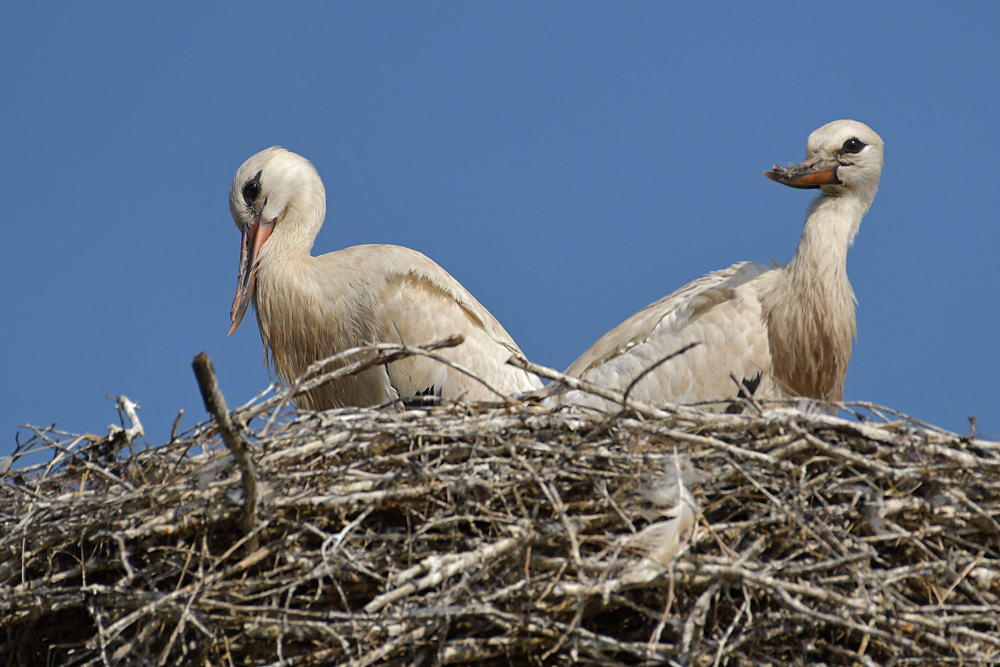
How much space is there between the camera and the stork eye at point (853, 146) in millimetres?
4414

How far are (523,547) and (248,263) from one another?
2.83 metres

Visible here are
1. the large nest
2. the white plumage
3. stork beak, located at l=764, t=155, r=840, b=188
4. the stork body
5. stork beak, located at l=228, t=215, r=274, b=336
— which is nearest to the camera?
the large nest

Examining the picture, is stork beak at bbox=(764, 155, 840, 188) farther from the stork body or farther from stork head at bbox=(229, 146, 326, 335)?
stork head at bbox=(229, 146, 326, 335)

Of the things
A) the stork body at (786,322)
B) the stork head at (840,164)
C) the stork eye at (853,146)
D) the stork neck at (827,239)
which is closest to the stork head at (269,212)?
the stork body at (786,322)

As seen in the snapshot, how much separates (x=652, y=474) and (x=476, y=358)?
2249 millimetres

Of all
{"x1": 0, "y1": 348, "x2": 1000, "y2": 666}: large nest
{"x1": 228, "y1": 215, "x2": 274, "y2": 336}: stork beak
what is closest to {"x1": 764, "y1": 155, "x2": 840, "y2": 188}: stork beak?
{"x1": 0, "y1": 348, "x2": 1000, "y2": 666}: large nest

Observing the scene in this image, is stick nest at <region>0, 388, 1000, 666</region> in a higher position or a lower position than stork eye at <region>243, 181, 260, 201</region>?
lower

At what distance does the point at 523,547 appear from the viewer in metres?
2.69

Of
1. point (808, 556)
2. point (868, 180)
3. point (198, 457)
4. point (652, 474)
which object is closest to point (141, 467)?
point (198, 457)

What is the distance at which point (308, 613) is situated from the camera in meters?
2.59

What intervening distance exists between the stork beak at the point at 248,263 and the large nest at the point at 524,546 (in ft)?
6.73

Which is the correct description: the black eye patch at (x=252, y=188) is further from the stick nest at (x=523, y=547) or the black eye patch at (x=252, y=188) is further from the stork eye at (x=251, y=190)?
the stick nest at (x=523, y=547)

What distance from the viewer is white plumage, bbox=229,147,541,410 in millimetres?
4887

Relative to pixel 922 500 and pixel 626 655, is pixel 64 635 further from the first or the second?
pixel 922 500
